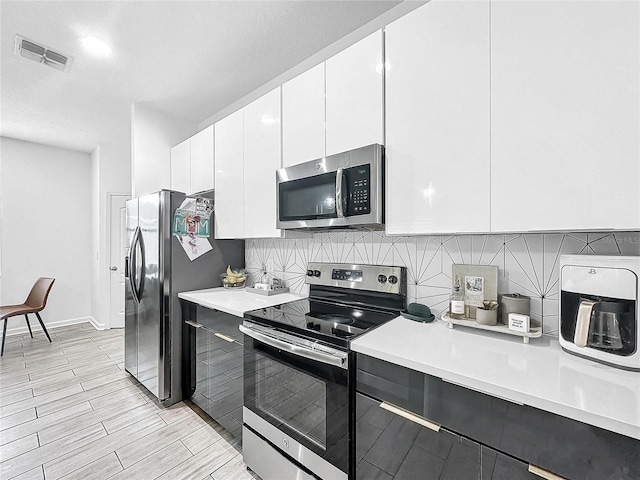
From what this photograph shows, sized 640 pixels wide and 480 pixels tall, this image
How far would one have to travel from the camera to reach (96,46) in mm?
2158

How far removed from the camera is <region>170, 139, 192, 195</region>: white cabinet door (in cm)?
283

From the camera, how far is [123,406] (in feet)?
7.72

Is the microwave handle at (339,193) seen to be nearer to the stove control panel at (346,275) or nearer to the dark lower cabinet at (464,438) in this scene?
the stove control panel at (346,275)

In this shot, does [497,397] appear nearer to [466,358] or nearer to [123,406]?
[466,358]

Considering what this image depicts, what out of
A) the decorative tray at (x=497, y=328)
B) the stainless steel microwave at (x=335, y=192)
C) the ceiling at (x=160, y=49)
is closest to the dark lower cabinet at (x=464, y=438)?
the decorative tray at (x=497, y=328)

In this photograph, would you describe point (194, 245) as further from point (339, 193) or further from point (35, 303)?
point (35, 303)

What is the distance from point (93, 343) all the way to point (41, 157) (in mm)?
2878

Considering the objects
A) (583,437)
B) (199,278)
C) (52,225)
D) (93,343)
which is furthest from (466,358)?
(52,225)

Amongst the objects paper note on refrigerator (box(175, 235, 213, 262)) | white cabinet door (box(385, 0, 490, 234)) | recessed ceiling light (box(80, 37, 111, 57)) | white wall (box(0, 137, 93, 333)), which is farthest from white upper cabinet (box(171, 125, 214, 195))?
white wall (box(0, 137, 93, 333))

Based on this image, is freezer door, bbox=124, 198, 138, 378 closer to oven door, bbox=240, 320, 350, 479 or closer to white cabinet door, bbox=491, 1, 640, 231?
oven door, bbox=240, 320, 350, 479

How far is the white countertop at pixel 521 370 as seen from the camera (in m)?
0.73

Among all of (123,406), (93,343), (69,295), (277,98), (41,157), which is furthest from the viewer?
(69,295)

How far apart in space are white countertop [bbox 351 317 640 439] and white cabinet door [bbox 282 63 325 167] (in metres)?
1.10

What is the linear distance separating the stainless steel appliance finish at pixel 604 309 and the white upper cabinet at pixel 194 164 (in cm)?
246
